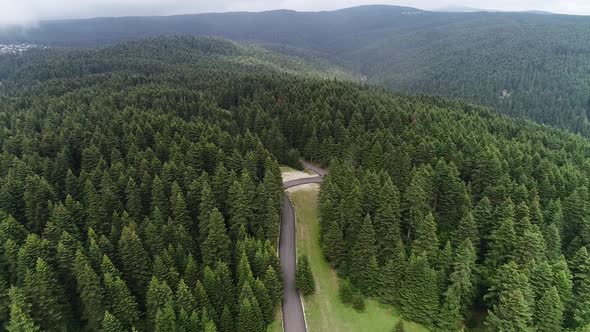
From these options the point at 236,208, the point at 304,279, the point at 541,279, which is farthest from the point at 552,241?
the point at 236,208

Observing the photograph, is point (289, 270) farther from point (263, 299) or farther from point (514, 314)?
point (514, 314)

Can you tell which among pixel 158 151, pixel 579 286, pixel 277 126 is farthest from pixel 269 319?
pixel 277 126

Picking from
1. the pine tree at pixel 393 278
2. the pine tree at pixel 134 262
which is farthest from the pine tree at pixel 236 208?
the pine tree at pixel 393 278

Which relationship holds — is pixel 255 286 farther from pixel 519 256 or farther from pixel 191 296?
pixel 519 256

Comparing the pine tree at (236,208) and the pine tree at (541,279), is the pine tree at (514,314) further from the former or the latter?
the pine tree at (236,208)

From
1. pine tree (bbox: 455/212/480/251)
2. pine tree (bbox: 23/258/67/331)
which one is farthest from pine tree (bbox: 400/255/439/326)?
pine tree (bbox: 23/258/67/331)
